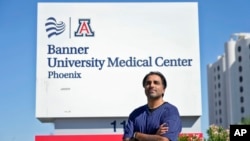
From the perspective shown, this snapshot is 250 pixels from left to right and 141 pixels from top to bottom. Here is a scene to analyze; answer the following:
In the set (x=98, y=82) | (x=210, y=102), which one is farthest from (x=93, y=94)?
(x=210, y=102)

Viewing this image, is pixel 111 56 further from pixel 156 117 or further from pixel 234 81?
pixel 234 81

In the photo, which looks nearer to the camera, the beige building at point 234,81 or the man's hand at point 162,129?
the man's hand at point 162,129

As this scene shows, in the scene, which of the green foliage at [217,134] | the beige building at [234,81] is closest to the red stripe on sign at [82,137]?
the green foliage at [217,134]

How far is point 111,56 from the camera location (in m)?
17.0

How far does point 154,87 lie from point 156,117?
0.22 m

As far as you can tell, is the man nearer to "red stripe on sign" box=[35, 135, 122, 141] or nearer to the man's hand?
the man's hand

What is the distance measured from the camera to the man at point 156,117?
354cm

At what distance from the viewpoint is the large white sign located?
16.5m

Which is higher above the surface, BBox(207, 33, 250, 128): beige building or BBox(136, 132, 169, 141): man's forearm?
BBox(207, 33, 250, 128): beige building

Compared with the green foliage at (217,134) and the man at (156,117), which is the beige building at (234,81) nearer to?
the green foliage at (217,134)

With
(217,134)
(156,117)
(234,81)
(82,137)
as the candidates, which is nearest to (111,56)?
(82,137)

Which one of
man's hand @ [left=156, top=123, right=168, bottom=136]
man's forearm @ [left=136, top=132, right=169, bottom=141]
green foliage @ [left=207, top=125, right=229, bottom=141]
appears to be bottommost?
green foliage @ [left=207, top=125, right=229, bottom=141]

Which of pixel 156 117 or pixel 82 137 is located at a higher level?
pixel 156 117

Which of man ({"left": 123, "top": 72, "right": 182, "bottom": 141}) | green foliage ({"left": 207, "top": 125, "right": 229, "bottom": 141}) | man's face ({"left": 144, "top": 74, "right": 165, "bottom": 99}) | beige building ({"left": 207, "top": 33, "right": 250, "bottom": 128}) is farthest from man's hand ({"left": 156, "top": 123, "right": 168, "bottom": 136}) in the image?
beige building ({"left": 207, "top": 33, "right": 250, "bottom": 128})
